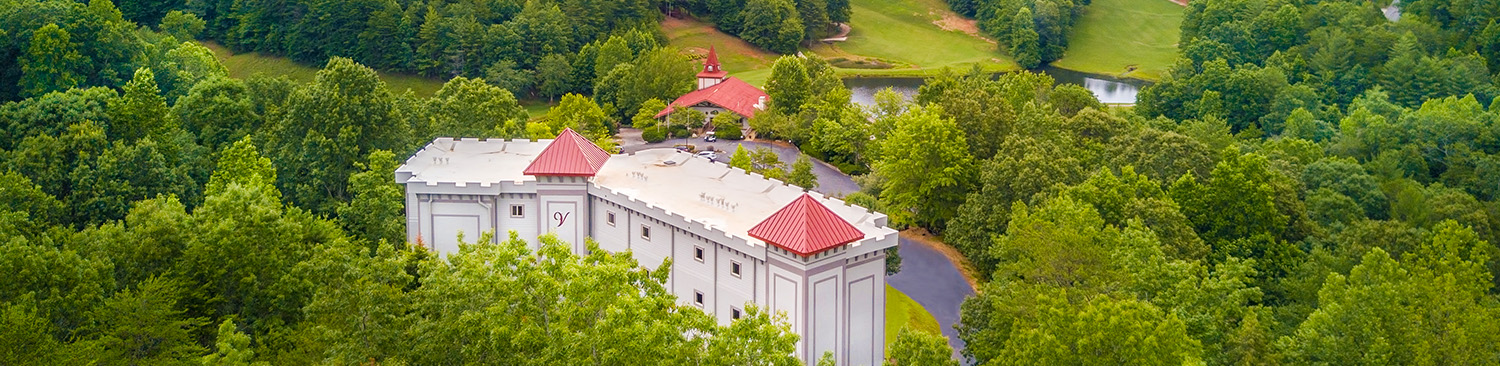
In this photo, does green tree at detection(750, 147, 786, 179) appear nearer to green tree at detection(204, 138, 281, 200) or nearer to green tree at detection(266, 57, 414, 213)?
green tree at detection(266, 57, 414, 213)

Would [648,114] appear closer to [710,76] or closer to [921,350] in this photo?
[710,76]

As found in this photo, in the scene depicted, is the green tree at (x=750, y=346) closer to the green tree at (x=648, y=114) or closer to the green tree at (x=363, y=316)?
the green tree at (x=363, y=316)

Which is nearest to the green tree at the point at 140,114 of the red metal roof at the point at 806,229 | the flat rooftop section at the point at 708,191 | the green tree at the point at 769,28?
the flat rooftop section at the point at 708,191

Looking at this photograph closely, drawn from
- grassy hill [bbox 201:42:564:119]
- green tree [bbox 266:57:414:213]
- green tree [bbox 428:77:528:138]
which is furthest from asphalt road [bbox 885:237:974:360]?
grassy hill [bbox 201:42:564:119]

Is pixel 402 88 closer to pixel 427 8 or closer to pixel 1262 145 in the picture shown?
pixel 427 8

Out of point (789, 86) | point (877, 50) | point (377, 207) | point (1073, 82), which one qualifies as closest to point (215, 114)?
point (377, 207)

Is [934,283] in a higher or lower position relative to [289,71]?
lower
